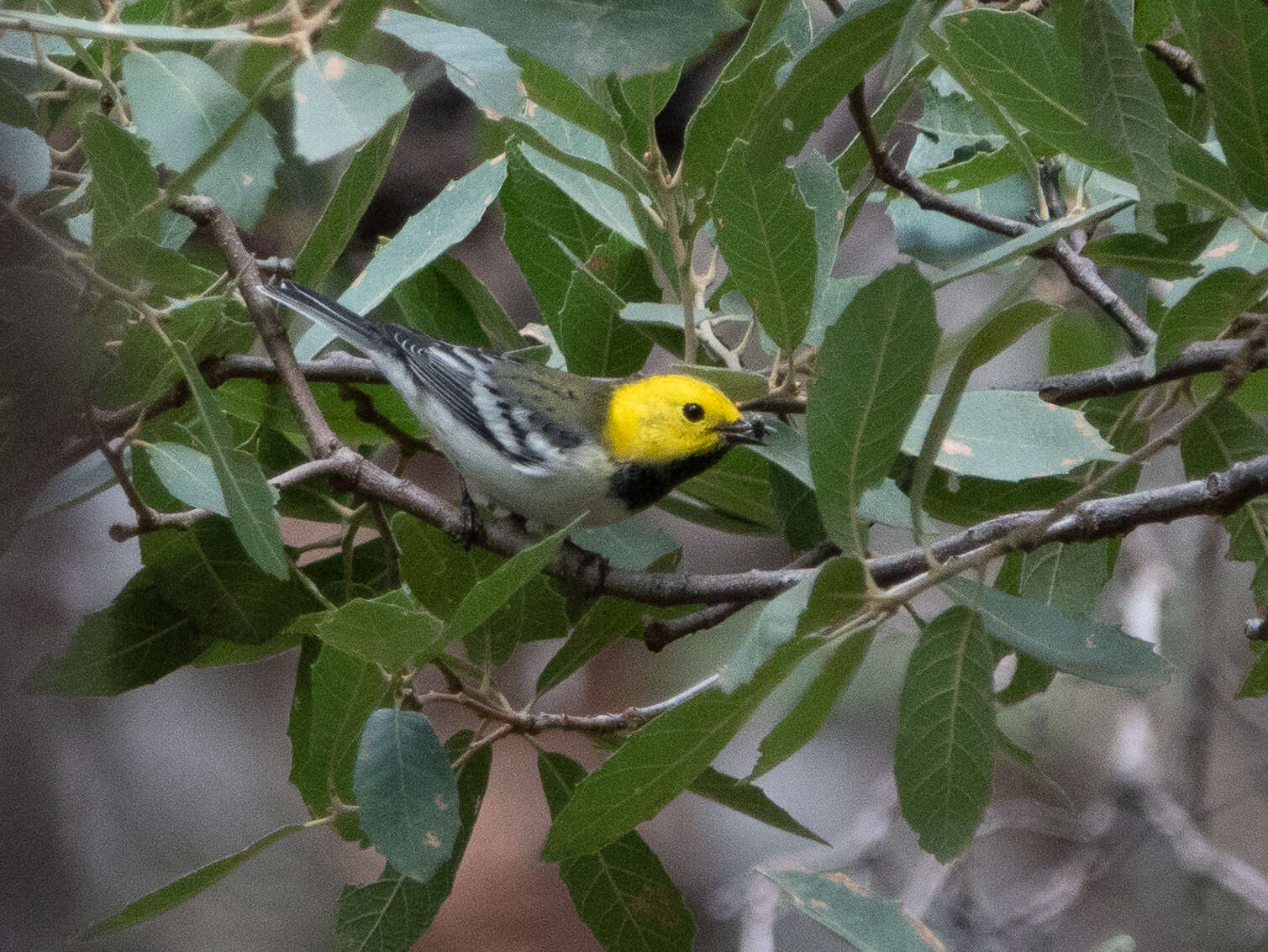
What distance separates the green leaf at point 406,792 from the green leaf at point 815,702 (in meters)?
0.38

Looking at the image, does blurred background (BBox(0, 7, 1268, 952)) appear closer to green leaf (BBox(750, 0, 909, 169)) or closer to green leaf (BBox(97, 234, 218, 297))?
green leaf (BBox(97, 234, 218, 297))

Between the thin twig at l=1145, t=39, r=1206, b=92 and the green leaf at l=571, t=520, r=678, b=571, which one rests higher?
the thin twig at l=1145, t=39, r=1206, b=92

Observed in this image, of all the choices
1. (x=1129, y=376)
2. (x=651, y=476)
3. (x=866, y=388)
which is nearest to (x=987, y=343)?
(x=866, y=388)

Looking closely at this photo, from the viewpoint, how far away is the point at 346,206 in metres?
1.65

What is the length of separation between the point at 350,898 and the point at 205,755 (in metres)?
4.19

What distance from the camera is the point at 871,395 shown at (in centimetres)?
104

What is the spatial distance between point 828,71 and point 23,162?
886 millimetres

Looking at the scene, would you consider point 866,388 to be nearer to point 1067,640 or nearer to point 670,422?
point 1067,640

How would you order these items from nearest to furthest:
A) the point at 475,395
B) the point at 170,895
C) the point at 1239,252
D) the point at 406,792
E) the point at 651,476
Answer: the point at 406,792, the point at 170,895, the point at 1239,252, the point at 651,476, the point at 475,395

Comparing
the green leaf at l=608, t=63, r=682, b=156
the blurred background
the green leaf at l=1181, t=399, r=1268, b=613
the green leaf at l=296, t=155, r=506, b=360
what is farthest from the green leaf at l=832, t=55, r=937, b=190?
the blurred background

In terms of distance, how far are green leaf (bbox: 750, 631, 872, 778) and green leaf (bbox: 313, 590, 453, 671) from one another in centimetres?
34

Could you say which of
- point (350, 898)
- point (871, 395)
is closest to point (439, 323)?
point (350, 898)

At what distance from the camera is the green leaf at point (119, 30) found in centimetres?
91

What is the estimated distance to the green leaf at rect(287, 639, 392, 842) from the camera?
1.33m
